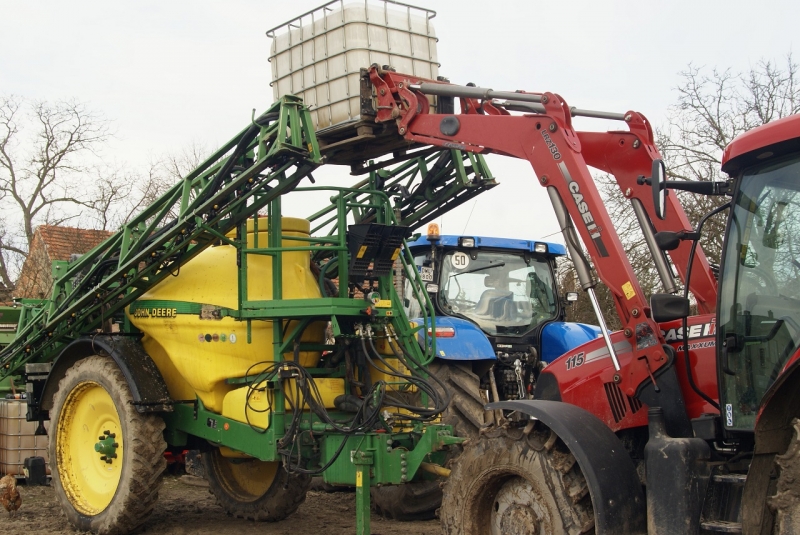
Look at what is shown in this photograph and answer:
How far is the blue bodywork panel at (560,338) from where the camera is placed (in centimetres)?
853

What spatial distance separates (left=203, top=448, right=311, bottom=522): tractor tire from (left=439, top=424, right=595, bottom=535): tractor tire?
2.70 metres

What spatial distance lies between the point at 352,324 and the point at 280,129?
4.97ft

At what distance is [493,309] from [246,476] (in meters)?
2.76

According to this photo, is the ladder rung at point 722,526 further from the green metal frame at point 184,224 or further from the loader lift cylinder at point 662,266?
the green metal frame at point 184,224

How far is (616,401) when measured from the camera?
506cm

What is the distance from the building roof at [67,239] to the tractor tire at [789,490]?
20800 mm

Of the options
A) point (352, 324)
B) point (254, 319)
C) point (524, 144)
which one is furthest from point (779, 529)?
point (254, 319)

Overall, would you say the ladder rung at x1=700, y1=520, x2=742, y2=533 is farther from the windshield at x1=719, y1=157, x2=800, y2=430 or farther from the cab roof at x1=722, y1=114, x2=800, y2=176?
the cab roof at x1=722, y1=114, x2=800, y2=176

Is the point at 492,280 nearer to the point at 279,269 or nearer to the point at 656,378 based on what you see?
the point at 279,269

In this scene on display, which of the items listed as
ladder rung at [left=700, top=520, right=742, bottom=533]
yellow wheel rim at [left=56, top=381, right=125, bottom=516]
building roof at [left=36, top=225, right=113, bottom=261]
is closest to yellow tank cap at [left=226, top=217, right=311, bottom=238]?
yellow wheel rim at [left=56, top=381, right=125, bottom=516]

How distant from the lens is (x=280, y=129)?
657cm

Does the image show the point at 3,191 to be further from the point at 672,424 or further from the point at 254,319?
the point at 672,424

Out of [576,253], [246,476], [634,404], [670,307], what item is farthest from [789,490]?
[246,476]

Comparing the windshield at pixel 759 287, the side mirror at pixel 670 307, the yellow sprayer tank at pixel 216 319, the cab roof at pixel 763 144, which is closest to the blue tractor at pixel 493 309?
the yellow sprayer tank at pixel 216 319
